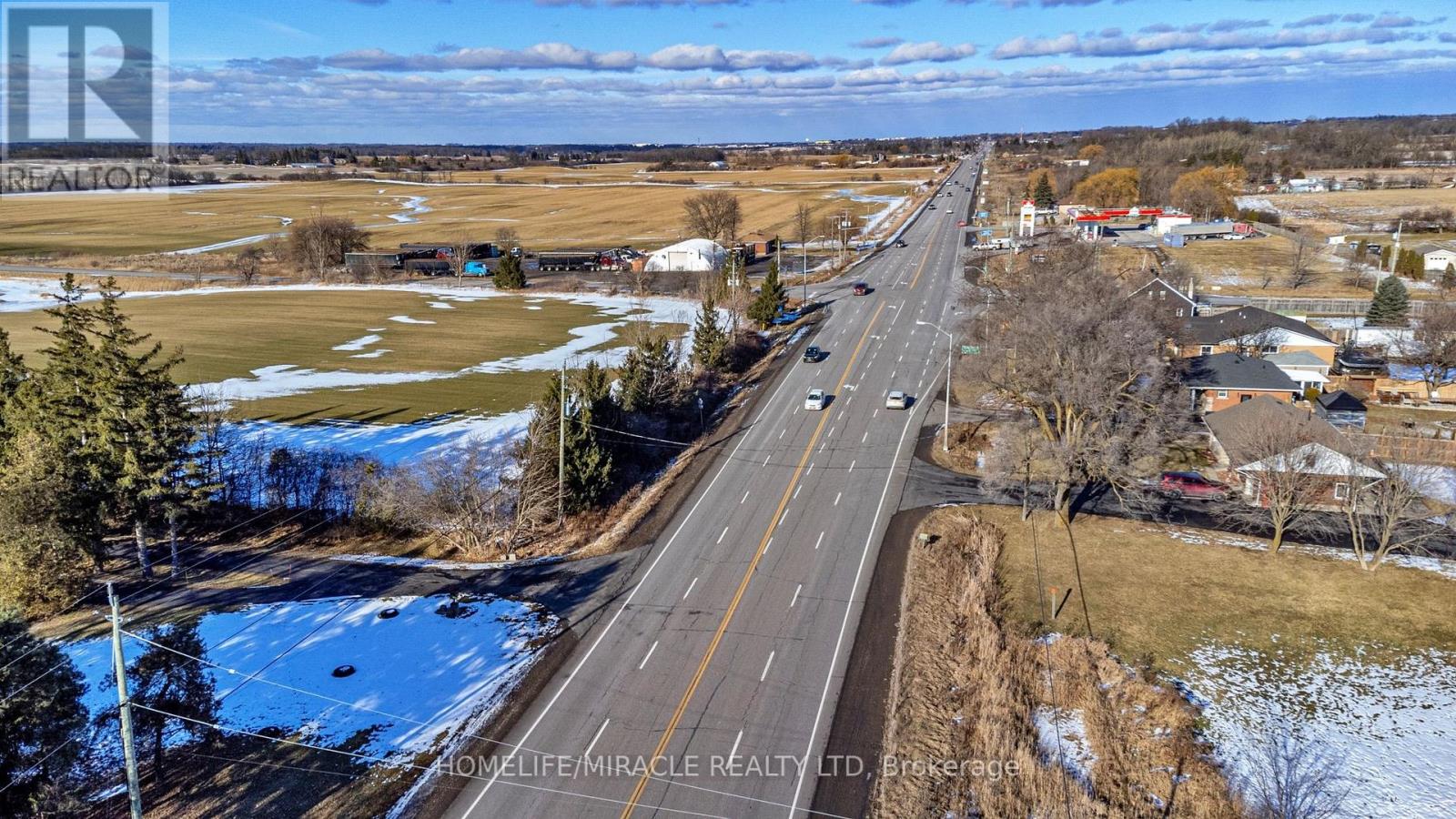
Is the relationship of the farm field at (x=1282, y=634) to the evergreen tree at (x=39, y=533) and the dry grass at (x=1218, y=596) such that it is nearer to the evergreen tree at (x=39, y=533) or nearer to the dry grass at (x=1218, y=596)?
the dry grass at (x=1218, y=596)

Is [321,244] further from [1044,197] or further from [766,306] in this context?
[1044,197]

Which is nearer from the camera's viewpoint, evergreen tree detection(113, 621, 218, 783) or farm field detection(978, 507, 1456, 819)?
evergreen tree detection(113, 621, 218, 783)

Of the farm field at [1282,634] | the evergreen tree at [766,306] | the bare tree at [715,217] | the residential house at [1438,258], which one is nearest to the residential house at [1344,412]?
the farm field at [1282,634]

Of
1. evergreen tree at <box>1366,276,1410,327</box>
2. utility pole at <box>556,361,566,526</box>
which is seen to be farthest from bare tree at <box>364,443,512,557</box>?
evergreen tree at <box>1366,276,1410,327</box>

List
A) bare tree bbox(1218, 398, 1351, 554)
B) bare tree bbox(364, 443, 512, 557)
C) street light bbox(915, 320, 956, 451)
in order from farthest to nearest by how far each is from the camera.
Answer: street light bbox(915, 320, 956, 451) < bare tree bbox(364, 443, 512, 557) < bare tree bbox(1218, 398, 1351, 554)

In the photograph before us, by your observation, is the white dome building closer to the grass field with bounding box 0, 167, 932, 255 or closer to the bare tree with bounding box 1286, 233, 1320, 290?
the grass field with bounding box 0, 167, 932, 255

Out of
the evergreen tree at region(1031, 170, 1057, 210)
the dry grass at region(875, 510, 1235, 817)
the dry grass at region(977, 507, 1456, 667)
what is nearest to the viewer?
the dry grass at region(875, 510, 1235, 817)
